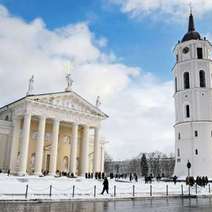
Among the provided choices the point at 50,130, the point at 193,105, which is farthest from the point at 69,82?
the point at 193,105

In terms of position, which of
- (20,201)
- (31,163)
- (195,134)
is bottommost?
(20,201)

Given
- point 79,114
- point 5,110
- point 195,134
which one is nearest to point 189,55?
point 195,134

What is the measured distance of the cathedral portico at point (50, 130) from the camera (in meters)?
A: 40.8

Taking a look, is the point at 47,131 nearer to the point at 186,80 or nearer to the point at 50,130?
the point at 50,130

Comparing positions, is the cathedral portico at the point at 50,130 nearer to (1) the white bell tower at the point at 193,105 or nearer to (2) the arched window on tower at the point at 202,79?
(1) the white bell tower at the point at 193,105

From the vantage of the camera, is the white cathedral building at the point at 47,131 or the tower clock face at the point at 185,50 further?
the tower clock face at the point at 185,50

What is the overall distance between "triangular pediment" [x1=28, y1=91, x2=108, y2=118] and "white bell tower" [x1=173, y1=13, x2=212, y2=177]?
1569 cm

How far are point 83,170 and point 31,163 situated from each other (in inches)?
325

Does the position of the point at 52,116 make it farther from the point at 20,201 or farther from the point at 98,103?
the point at 20,201

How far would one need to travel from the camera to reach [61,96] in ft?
148

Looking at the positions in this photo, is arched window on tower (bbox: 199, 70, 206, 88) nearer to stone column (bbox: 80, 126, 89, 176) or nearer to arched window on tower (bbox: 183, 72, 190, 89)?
arched window on tower (bbox: 183, 72, 190, 89)

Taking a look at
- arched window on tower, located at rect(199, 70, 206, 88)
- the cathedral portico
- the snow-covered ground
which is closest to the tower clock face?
arched window on tower, located at rect(199, 70, 206, 88)

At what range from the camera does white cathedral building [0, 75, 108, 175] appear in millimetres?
40969

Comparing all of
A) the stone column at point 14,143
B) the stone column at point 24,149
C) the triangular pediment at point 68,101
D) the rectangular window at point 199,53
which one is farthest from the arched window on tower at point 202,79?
the stone column at point 14,143
